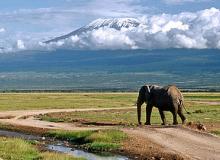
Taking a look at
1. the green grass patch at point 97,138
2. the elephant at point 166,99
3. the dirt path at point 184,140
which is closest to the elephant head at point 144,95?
the elephant at point 166,99

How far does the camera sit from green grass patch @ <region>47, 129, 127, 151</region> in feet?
136

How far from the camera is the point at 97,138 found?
43812 millimetres

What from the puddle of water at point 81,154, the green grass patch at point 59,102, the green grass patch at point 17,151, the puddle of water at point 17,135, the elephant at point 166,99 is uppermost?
the elephant at point 166,99

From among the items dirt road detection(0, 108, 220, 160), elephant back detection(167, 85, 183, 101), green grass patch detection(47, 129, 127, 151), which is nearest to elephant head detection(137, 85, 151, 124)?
elephant back detection(167, 85, 183, 101)

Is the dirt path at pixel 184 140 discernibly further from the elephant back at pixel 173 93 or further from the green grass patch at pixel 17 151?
the green grass patch at pixel 17 151

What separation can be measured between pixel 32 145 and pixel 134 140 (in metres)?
7.35

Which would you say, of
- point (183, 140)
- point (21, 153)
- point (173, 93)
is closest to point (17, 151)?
point (21, 153)

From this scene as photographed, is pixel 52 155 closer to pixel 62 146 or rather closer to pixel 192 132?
pixel 62 146

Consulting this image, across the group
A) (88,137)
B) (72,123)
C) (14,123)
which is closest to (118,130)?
(88,137)

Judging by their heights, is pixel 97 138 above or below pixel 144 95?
below

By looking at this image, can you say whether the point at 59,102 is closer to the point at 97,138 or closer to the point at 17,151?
the point at 97,138

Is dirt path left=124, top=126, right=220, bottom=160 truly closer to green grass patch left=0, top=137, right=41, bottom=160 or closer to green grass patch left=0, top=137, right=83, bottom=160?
green grass patch left=0, top=137, right=83, bottom=160

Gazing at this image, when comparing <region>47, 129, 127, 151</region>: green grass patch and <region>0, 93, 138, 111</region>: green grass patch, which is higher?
<region>47, 129, 127, 151</region>: green grass patch

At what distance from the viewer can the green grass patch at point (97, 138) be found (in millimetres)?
41312
